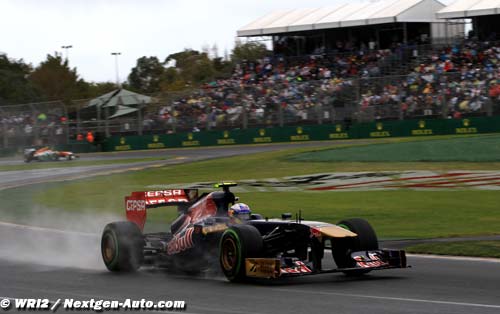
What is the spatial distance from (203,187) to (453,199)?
7.59m

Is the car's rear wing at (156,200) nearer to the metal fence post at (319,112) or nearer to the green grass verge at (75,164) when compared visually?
the green grass verge at (75,164)

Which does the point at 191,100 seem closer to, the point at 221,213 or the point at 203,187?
the point at 203,187

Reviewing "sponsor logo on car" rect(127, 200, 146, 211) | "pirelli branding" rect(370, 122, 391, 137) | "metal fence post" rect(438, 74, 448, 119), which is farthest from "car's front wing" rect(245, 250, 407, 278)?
"pirelli branding" rect(370, 122, 391, 137)

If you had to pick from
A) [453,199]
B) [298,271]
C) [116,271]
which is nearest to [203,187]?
[453,199]

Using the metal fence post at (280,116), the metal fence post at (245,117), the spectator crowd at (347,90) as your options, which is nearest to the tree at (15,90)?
the spectator crowd at (347,90)

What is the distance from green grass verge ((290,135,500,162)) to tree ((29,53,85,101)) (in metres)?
69.4

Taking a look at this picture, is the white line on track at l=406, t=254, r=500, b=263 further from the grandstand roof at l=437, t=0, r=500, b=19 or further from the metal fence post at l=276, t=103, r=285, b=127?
the grandstand roof at l=437, t=0, r=500, b=19

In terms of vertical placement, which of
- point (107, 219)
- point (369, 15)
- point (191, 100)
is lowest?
point (107, 219)

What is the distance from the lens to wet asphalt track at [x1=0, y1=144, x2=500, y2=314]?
8836 mm

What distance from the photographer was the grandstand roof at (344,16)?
5188 cm

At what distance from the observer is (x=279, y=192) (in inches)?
973

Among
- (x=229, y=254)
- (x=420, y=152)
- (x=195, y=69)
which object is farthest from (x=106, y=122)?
(x=195, y=69)

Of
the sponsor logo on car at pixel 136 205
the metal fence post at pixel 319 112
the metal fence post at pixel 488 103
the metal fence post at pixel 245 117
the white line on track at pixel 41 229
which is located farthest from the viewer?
the metal fence post at pixel 245 117

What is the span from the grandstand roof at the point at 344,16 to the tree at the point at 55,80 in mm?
46293
